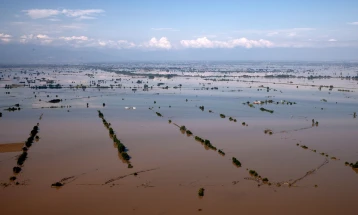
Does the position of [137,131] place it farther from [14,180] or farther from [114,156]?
[14,180]

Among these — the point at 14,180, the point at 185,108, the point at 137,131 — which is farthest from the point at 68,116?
the point at 14,180

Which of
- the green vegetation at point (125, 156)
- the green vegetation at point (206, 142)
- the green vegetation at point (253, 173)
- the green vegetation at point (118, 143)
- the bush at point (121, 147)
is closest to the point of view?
the green vegetation at point (253, 173)

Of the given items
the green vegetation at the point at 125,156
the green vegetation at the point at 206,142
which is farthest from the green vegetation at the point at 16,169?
the green vegetation at the point at 206,142

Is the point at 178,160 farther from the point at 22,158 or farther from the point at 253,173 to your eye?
the point at 22,158

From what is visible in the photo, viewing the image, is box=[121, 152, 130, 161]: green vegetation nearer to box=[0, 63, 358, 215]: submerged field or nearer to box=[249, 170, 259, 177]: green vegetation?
box=[0, 63, 358, 215]: submerged field

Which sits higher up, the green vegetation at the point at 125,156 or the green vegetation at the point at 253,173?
the green vegetation at the point at 125,156

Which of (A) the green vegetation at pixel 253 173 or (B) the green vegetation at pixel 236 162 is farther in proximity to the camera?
(B) the green vegetation at pixel 236 162

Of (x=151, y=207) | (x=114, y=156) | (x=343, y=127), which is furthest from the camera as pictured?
(x=343, y=127)

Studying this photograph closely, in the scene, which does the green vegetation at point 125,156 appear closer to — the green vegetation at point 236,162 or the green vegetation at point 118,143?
the green vegetation at point 118,143

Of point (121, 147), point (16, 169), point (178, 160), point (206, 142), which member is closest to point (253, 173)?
point (178, 160)
